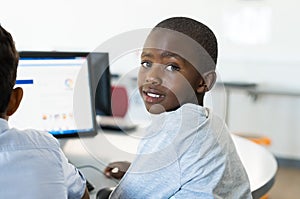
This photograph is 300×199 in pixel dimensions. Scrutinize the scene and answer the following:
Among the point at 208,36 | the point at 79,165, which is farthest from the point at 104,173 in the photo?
the point at 208,36

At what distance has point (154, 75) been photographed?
996mm

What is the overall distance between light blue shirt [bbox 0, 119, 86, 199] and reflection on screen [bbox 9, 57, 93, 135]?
27.6 inches

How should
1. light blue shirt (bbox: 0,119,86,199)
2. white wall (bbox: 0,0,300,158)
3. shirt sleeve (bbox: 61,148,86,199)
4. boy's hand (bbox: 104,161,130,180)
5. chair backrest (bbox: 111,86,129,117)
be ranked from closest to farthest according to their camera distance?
light blue shirt (bbox: 0,119,86,199) → shirt sleeve (bbox: 61,148,86,199) → boy's hand (bbox: 104,161,130,180) → chair backrest (bbox: 111,86,129,117) → white wall (bbox: 0,0,300,158)

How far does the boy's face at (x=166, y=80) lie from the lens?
0.97m

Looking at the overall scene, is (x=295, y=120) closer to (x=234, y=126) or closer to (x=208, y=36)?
(x=234, y=126)

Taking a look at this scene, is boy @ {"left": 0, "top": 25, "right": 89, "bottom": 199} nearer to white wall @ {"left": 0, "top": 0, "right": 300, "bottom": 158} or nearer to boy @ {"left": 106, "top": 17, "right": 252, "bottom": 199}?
boy @ {"left": 106, "top": 17, "right": 252, "bottom": 199}

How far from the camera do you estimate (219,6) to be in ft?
11.9

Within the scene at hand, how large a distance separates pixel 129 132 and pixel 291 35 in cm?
211

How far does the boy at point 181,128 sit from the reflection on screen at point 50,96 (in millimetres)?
592

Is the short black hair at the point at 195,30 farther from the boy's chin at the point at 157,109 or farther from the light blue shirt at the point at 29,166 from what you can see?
the light blue shirt at the point at 29,166

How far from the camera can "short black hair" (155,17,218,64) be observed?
39.2 inches

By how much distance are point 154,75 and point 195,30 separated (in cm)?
15

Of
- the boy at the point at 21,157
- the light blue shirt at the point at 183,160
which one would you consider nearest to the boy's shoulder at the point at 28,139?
the boy at the point at 21,157

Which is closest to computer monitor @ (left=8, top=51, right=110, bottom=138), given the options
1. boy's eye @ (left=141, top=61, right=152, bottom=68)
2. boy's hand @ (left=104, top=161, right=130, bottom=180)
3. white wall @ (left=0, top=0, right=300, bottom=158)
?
boy's hand @ (left=104, top=161, right=130, bottom=180)
